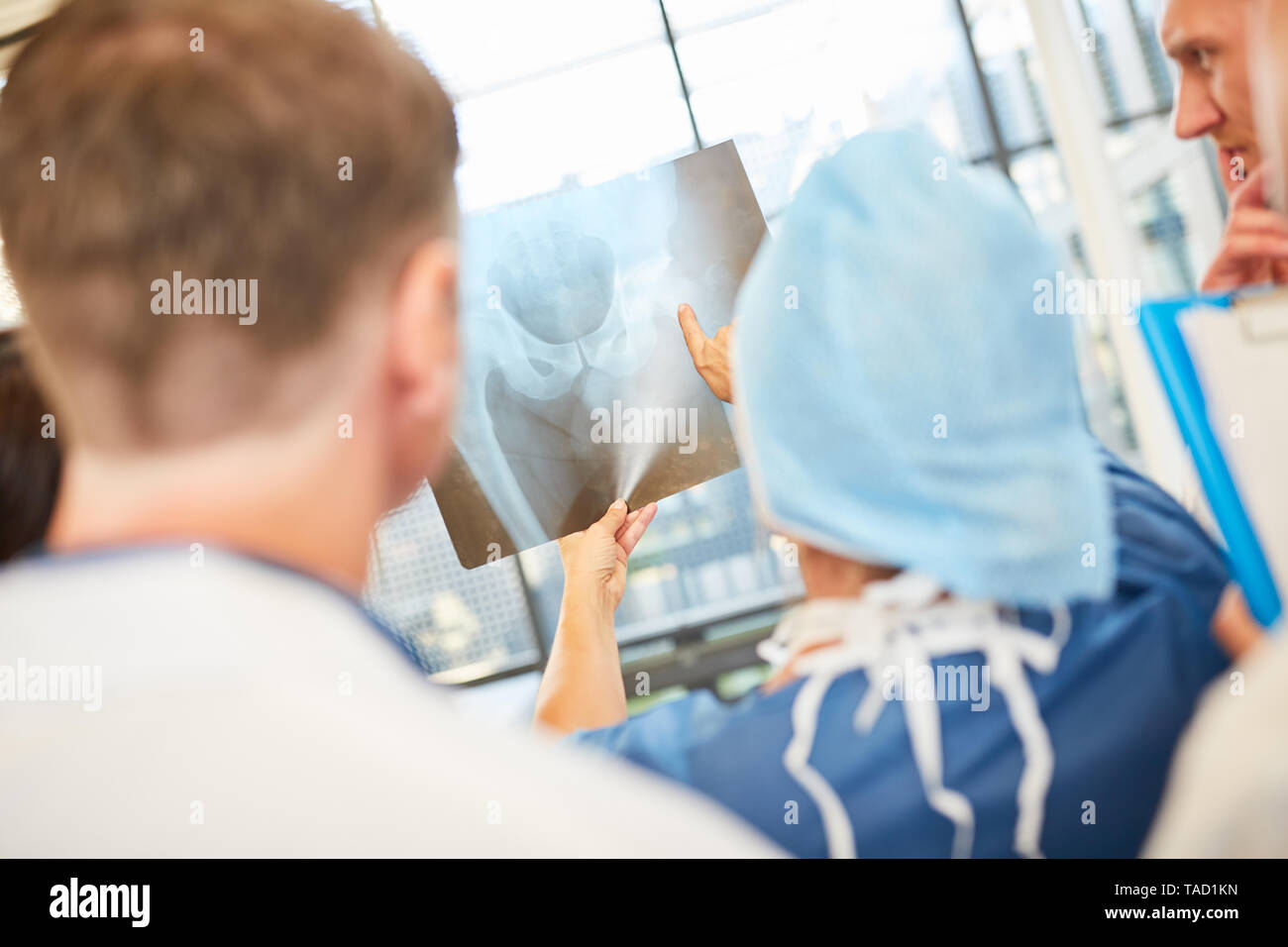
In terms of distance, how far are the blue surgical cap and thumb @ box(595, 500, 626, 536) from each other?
55 cm

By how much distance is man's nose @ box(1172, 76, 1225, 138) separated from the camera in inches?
39.7

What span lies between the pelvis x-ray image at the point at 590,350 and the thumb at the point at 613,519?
0.06 feet

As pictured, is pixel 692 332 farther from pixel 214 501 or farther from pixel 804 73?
pixel 804 73

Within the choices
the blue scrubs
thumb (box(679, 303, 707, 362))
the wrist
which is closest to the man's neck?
the blue scrubs

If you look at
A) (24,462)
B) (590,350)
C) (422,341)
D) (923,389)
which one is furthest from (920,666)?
(24,462)

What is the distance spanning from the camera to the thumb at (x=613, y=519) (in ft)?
3.99

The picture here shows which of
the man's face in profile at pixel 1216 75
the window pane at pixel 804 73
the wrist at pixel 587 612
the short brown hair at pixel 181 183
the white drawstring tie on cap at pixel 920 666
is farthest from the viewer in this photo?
the window pane at pixel 804 73

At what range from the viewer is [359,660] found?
0.48m

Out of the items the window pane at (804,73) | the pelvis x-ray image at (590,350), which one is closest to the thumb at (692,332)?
the pelvis x-ray image at (590,350)

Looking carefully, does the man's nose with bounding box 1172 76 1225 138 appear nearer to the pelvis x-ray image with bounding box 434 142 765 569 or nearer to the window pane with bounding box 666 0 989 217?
the pelvis x-ray image with bounding box 434 142 765 569

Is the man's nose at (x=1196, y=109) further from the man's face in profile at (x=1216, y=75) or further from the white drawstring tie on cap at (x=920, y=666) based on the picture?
the white drawstring tie on cap at (x=920, y=666)

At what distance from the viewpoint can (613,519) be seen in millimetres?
1222

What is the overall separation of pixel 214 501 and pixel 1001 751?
579 mm
